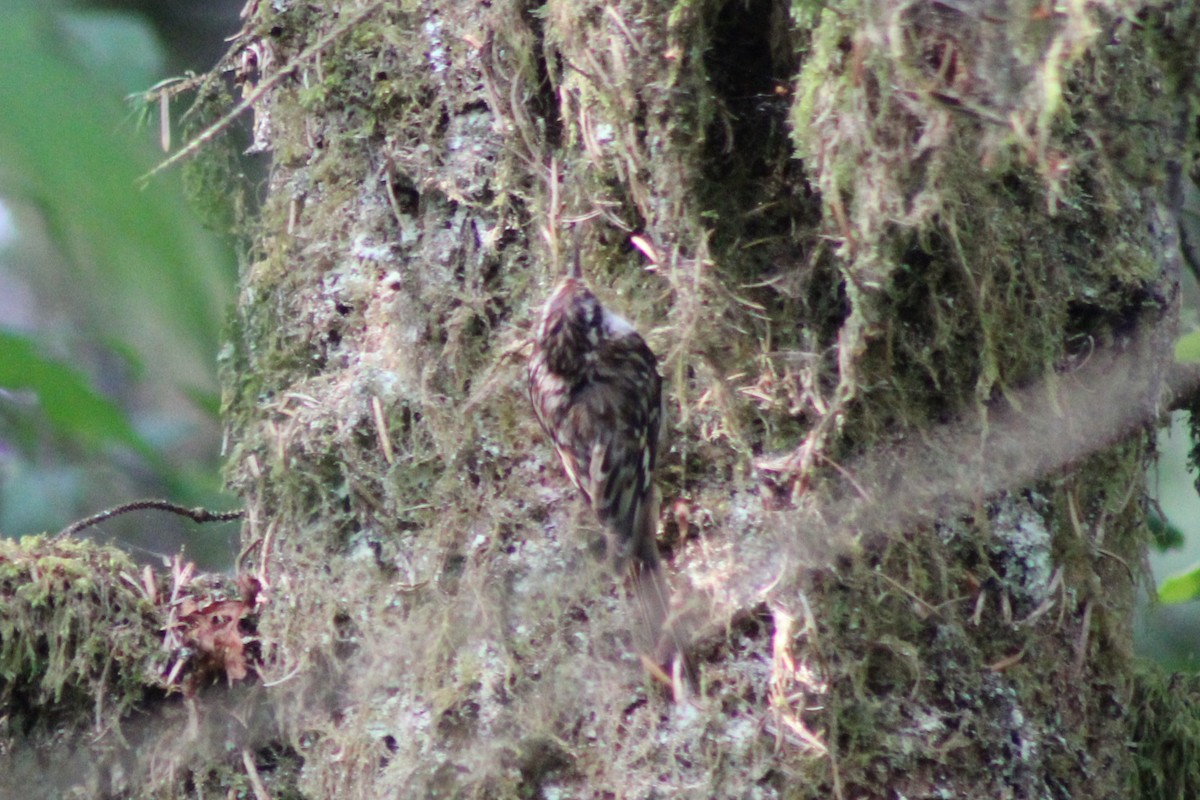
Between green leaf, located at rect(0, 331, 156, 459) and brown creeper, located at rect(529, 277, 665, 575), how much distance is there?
0.92 m

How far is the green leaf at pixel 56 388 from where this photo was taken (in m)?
2.11

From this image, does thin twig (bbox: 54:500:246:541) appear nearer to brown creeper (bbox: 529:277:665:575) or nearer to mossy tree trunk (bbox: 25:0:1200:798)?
mossy tree trunk (bbox: 25:0:1200:798)

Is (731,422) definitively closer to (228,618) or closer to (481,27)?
(481,27)

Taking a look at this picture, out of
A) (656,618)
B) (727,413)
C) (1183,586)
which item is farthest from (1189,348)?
(656,618)

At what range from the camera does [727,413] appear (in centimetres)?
258

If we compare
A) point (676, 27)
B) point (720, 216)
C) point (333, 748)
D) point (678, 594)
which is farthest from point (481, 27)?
point (333, 748)

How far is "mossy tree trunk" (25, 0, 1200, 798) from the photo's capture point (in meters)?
2.37

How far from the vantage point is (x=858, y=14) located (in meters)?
2.09

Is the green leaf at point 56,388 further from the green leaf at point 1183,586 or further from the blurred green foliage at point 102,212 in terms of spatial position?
the green leaf at point 1183,586

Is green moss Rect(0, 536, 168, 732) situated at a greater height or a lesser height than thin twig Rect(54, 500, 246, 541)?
lesser

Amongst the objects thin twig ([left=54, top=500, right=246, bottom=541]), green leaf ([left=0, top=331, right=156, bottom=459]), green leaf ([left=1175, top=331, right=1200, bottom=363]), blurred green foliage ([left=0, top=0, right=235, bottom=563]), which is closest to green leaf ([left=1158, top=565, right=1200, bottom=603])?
green leaf ([left=1175, top=331, right=1200, bottom=363])

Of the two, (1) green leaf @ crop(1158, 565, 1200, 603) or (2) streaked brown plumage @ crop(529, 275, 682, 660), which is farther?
(1) green leaf @ crop(1158, 565, 1200, 603)

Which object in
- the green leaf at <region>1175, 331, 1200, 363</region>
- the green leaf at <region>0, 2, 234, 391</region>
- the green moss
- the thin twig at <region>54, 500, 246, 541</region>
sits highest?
the green leaf at <region>0, 2, 234, 391</region>

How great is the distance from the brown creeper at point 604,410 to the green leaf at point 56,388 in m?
0.92
